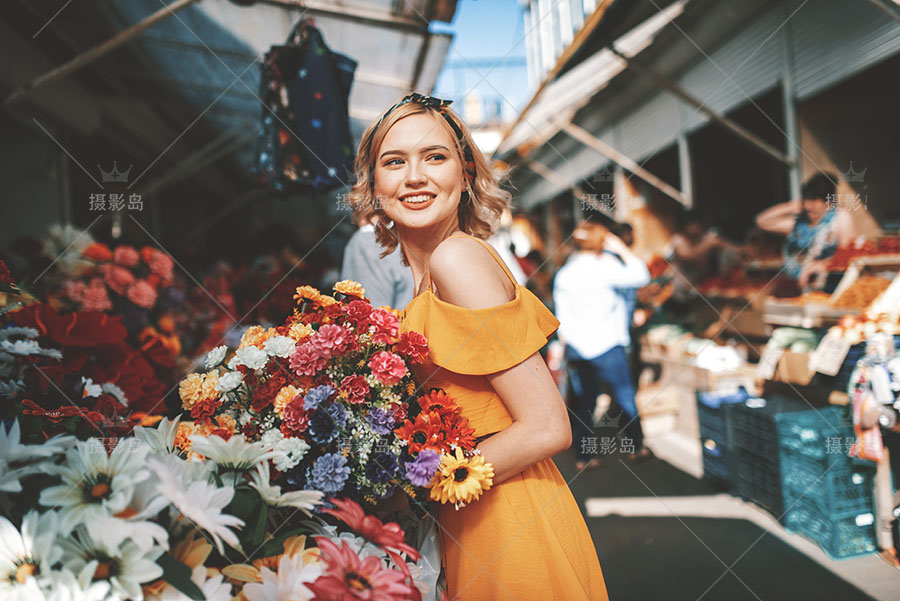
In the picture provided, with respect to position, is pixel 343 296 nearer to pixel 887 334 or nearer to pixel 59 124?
pixel 887 334

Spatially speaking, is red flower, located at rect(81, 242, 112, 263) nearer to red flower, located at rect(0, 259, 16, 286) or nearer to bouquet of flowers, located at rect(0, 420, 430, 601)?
red flower, located at rect(0, 259, 16, 286)

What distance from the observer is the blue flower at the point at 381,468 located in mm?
972

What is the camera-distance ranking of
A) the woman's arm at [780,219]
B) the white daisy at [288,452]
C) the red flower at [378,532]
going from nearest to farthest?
1. the red flower at [378,532]
2. the white daisy at [288,452]
3. the woman's arm at [780,219]

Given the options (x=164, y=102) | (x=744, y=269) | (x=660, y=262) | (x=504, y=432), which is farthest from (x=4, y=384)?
(x=660, y=262)

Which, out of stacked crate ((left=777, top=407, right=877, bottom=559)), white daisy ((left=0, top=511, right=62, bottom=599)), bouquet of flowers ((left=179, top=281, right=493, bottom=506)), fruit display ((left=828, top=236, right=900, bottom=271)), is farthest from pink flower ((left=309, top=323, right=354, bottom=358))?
fruit display ((left=828, top=236, right=900, bottom=271))

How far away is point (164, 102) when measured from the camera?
5480mm

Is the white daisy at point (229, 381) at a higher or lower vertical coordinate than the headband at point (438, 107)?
lower

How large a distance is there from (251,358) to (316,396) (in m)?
0.17

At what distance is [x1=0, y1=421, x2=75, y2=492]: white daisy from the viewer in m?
0.73

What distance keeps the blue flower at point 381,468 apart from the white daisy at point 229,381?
0.95 feet

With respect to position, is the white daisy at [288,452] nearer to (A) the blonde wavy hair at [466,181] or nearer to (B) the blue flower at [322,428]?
(B) the blue flower at [322,428]

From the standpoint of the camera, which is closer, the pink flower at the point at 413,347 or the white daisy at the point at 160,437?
the white daisy at the point at 160,437

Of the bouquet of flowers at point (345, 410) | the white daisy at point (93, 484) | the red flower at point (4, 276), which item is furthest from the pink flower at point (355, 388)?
the red flower at point (4, 276)

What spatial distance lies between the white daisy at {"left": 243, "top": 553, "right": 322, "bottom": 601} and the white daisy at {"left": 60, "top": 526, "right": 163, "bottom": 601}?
0.12 meters
